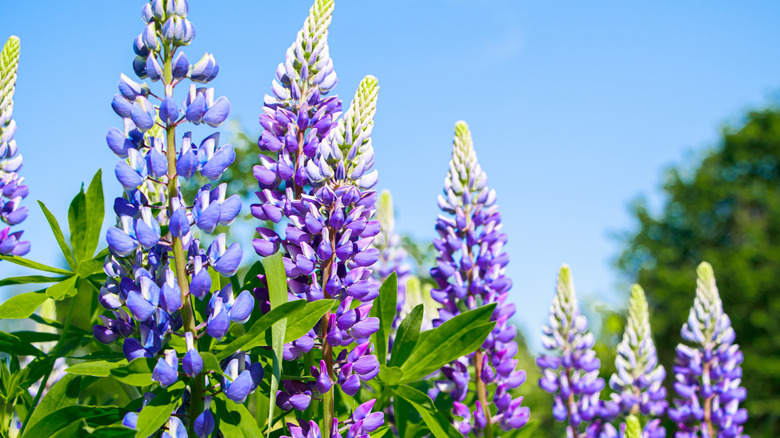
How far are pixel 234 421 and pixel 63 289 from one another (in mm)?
545

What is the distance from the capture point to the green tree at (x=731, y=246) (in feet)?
85.7

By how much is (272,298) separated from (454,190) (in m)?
1.21

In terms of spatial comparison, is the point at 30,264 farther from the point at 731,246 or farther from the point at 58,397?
the point at 731,246

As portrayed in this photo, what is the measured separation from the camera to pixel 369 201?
138cm

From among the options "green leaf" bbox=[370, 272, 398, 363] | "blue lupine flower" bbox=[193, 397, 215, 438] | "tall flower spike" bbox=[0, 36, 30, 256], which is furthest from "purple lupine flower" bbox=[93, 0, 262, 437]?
"tall flower spike" bbox=[0, 36, 30, 256]

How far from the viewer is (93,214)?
157cm

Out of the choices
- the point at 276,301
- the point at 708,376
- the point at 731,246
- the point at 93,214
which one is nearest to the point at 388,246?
the point at 708,376

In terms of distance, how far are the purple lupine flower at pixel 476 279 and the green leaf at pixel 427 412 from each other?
40 centimetres

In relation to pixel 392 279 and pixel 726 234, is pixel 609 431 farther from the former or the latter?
pixel 726 234

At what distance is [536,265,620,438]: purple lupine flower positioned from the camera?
2572mm

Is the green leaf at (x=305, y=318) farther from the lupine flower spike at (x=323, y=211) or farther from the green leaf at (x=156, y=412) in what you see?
the green leaf at (x=156, y=412)

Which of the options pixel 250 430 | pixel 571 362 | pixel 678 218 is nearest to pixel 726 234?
pixel 678 218

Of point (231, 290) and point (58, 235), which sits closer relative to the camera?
point (231, 290)

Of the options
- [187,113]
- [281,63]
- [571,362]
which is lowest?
[571,362]
